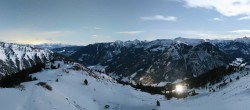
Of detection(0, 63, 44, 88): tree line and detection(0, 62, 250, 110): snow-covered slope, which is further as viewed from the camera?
detection(0, 63, 44, 88): tree line

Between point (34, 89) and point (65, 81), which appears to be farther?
point (65, 81)

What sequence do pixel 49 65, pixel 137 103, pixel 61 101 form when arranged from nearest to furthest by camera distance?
pixel 61 101 → pixel 137 103 → pixel 49 65

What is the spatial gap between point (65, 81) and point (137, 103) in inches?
936

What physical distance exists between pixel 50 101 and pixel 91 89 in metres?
39.5

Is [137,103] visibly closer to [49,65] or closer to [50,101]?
[50,101]

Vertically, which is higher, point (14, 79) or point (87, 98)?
point (14, 79)

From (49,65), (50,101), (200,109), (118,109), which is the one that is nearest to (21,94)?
(50,101)

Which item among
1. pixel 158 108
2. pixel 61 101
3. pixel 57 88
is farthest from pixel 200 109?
pixel 57 88

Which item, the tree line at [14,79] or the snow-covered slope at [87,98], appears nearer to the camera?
the snow-covered slope at [87,98]

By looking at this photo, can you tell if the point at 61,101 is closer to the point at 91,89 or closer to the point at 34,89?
the point at 34,89

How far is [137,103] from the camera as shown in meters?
102

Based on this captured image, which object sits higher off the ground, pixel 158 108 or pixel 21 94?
pixel 21 94

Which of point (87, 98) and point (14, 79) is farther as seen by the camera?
point (14, 79)

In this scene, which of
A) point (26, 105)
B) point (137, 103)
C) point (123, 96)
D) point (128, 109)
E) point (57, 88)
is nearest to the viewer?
point (26, 105)
